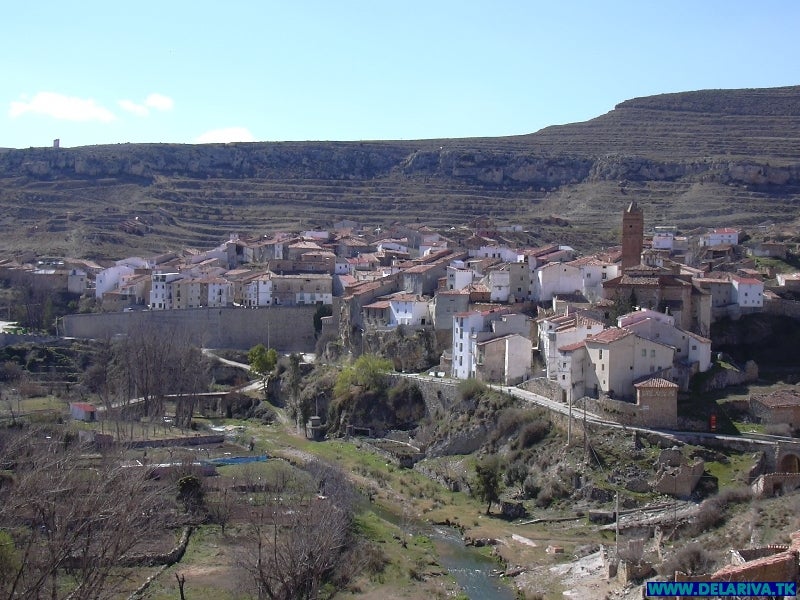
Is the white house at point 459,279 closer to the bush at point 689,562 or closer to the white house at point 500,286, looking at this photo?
the white house at point 500,286

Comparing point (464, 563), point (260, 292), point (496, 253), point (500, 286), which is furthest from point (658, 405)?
point (260, 292)

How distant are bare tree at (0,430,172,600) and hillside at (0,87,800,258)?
4830cm

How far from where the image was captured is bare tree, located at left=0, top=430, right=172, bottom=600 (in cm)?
2383

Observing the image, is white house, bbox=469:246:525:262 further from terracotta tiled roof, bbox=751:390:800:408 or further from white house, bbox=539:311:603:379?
terracotta tiled roof, bbox=751:390:800:408

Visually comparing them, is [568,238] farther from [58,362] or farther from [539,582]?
[539,582]

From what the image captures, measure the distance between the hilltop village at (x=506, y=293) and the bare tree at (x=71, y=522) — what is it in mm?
15587

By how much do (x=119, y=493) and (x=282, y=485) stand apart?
7764mm

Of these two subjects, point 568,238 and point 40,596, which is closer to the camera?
point 40,596

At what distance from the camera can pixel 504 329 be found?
4628 centimetres

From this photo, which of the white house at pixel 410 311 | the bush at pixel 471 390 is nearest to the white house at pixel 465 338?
the bush at pixel 471 390

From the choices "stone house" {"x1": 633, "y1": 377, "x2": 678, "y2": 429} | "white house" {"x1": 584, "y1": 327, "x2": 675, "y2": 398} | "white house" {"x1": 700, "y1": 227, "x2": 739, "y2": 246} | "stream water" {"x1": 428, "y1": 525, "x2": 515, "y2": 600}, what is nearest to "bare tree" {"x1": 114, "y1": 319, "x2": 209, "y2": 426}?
"stream water" {"x1": 428, "y1": 525, "x2": 515, "y2": 600}

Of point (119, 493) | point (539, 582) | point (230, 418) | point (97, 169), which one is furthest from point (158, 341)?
point (97, 169)

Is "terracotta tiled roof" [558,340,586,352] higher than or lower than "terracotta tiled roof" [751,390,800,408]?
higher

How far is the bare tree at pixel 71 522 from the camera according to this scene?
78.2 feet
